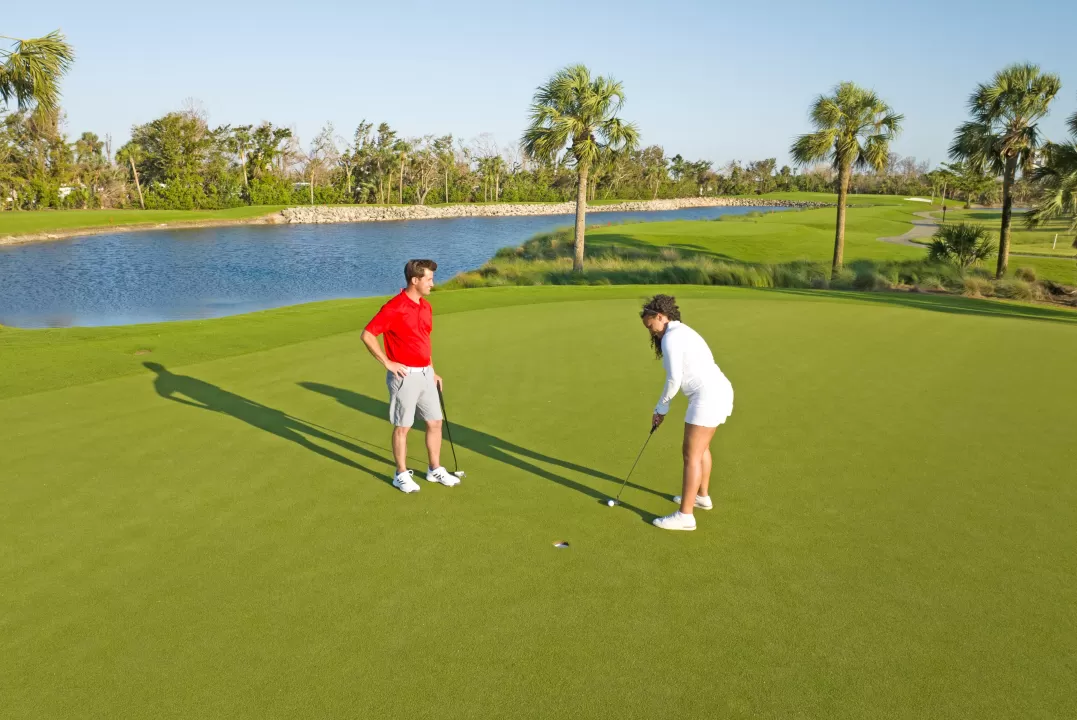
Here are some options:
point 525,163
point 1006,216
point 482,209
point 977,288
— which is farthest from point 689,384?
point 525,163

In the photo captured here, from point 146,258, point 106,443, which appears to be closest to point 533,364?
point 106,443

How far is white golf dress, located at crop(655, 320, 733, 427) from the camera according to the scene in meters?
5.37

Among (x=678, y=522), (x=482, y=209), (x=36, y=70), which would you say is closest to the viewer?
(x=678, y=522)

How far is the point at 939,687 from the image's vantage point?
379cm

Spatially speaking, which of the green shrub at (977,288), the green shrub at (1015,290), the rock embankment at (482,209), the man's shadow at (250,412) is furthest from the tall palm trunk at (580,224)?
the rock embankment at (482,209)

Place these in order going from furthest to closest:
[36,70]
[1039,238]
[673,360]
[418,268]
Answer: [1039,238], [36,70], [418,268], [673,360]

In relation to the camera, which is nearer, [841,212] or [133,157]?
[841,212]

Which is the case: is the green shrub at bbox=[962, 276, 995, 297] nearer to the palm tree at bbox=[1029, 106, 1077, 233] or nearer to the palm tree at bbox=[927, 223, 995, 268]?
the palm tree at bbox=[1029, 106, 1077, 233]

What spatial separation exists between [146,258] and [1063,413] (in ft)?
164

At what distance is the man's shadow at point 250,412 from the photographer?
7250 mm

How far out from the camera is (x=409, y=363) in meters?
6.36

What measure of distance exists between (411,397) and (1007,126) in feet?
110

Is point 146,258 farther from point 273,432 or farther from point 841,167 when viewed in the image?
point 273,432

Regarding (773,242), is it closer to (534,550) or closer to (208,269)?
(208,269)
